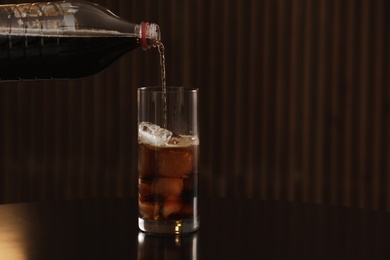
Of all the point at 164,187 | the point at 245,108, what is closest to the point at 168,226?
the point at 164,187

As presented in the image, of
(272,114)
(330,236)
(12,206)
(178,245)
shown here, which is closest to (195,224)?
(178,245)

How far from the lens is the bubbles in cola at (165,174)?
991 mm

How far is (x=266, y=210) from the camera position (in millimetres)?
1167

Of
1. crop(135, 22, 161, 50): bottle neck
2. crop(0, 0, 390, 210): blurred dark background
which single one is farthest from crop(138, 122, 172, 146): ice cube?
crop(0, 0, 390, 210): blurred dark background

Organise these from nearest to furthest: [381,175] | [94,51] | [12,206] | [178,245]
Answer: [178,245]
[94,51]
[12,206]
[381,175]

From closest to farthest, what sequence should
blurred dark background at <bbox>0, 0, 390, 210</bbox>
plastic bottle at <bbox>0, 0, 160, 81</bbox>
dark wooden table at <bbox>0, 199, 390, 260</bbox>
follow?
dark wooden table at <bbox>0, 199, 390, 260</bbox> < plastic bottle at <bbox>0, 0, 160, 81</bbox> < blurred dark background at <bbox>0, 0, 390, 210</bbox>

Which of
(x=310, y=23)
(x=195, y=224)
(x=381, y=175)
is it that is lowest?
(x=381, y=175)

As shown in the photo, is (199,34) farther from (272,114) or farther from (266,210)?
(266,210)

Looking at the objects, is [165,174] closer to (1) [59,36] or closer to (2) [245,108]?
(1) [59,36]

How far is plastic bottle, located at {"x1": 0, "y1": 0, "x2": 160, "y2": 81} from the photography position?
1056mm

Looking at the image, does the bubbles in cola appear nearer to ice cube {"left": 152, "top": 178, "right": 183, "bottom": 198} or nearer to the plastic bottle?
ice cube {"left": 152, "top": 178, "right": 183, "bottom": 198}

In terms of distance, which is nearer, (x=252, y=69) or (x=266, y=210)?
(x=266, y=210)

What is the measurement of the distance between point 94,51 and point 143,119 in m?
0.13

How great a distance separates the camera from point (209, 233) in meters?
1.01
